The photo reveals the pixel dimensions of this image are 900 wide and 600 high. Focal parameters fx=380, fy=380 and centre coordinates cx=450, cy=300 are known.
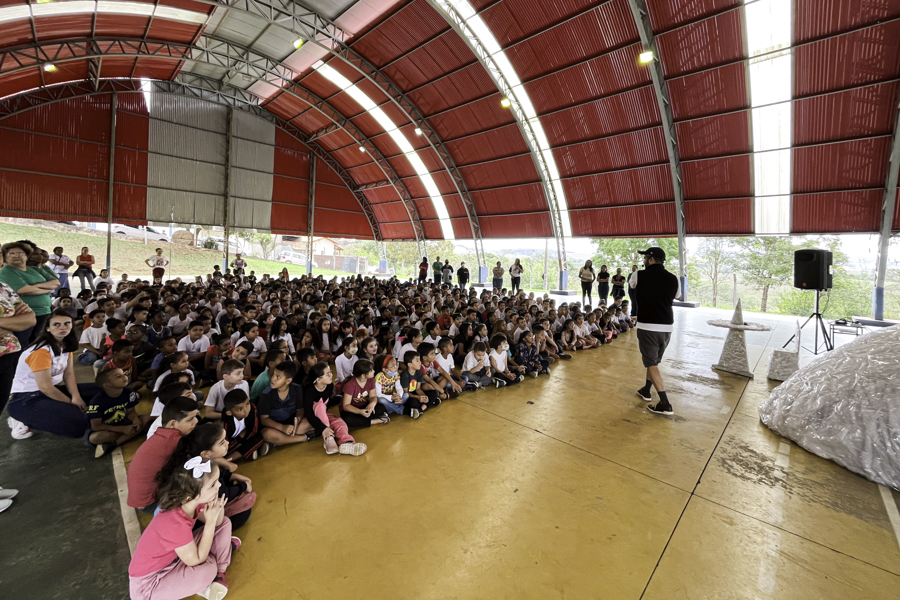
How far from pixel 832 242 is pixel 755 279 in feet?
13.7

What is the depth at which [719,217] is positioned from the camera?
13.8 meters

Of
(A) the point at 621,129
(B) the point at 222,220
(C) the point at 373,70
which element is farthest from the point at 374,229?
(A) the point at 621,129

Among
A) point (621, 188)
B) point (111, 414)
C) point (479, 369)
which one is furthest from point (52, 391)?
point (621, 188)

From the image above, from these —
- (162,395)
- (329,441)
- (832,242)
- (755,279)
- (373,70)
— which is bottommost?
(329,441)

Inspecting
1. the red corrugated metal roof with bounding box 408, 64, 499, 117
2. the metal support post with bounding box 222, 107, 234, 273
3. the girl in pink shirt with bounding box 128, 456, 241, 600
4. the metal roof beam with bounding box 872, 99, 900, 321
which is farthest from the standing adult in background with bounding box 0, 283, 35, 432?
the metal support post with bounding box 222, 107, 234, 273

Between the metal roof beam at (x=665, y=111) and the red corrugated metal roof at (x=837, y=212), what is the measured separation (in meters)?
3.26

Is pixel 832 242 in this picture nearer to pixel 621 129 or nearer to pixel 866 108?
pixel 866 108

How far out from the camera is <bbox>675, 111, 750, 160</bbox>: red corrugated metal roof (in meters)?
11.9

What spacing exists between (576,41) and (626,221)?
22.8 feet

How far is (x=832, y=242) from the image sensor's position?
58.7 feet

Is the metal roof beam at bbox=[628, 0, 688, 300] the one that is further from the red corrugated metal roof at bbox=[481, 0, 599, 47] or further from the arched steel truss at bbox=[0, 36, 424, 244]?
the arched steel truss at bbox=[0, 36, 424, 244]

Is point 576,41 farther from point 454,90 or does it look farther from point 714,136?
point 714,136

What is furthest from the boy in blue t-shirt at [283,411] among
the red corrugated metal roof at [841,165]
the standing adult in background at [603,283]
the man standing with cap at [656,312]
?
the red corrugated metal roof at [841,165]

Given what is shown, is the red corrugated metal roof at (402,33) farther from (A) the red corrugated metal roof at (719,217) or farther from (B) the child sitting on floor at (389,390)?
(B) the child sitting on floor at (389,390)
